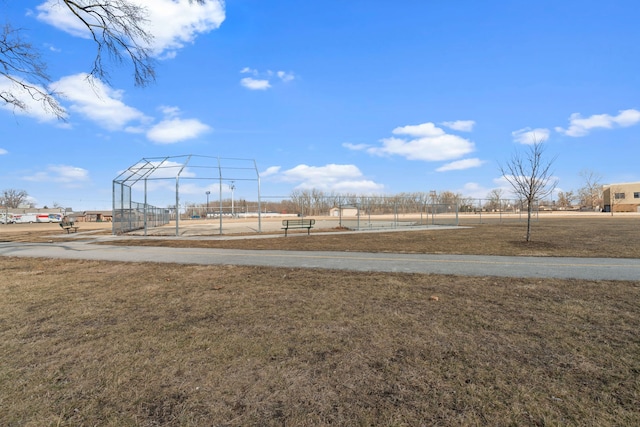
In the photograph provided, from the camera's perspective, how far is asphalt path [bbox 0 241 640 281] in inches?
291

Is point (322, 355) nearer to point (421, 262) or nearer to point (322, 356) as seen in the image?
point (322, 356)

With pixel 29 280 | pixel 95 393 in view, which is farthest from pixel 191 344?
pixel 29 280

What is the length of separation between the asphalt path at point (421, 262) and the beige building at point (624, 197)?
89.0m

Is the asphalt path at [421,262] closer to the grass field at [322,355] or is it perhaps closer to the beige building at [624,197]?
the grass field at [322,355]

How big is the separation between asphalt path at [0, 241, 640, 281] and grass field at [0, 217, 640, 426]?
142 centimetres

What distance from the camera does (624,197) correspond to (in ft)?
254

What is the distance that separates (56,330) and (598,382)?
559cm

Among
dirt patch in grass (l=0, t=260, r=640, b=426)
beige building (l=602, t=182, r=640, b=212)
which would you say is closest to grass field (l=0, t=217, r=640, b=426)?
dirt patch in grass (l=0, t=260, r=640, b=426)

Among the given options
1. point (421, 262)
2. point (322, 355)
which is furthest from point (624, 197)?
point (322, 355)

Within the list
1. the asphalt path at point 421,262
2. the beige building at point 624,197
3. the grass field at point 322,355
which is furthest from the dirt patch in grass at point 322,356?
the beige building at point 624,197

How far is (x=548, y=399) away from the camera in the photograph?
2.47m

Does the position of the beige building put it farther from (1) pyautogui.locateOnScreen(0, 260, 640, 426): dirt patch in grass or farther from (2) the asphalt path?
(1) pyautogui.locateOnScreen(0, 260, 640, 426): dirt patch in grass

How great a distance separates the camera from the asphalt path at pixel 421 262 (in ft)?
24.2

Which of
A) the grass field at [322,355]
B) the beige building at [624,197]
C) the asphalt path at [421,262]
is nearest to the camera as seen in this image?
the grass field at [322,355]
